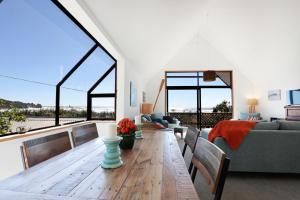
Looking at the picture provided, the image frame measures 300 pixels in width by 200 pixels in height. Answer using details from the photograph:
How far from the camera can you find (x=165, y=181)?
816 millimetres

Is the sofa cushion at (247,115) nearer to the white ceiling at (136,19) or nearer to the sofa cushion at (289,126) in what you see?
the sofa cushion at (289,126)

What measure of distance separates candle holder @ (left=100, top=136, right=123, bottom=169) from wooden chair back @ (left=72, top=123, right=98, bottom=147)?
0.74 metres

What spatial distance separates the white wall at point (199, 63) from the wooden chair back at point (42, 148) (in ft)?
19.5

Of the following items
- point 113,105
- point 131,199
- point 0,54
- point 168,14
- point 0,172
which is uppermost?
point 168,14

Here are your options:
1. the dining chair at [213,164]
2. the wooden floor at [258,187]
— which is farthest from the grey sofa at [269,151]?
the dining chair at [213,164]

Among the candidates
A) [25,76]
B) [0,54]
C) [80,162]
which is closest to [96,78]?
[25,76]

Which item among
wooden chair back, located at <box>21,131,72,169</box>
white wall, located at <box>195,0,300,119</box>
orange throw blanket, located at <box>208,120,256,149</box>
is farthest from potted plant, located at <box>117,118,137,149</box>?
white wall, located at <box>195,0,300,119</box>

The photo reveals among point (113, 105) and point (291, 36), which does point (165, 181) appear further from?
point (291, 36)

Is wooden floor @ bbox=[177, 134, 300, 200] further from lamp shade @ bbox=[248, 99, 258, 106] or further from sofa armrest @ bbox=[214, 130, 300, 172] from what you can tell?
lamp shade @ bbox=[248, 99, 258, 106]

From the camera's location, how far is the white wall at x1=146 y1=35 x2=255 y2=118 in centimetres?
705

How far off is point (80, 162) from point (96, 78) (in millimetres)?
3446

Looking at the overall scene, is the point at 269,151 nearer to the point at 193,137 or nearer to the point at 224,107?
the point at 193,137

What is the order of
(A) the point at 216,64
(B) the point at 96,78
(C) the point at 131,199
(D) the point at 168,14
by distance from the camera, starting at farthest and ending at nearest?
1. (A) the point at 216,64
2. (B) the point at 96,78
3. (D) the point at 168,14
4. (C) the point at 131,199

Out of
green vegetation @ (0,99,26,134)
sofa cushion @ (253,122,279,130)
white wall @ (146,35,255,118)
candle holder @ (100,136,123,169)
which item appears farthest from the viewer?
white wall @ (146,35,255,118)
